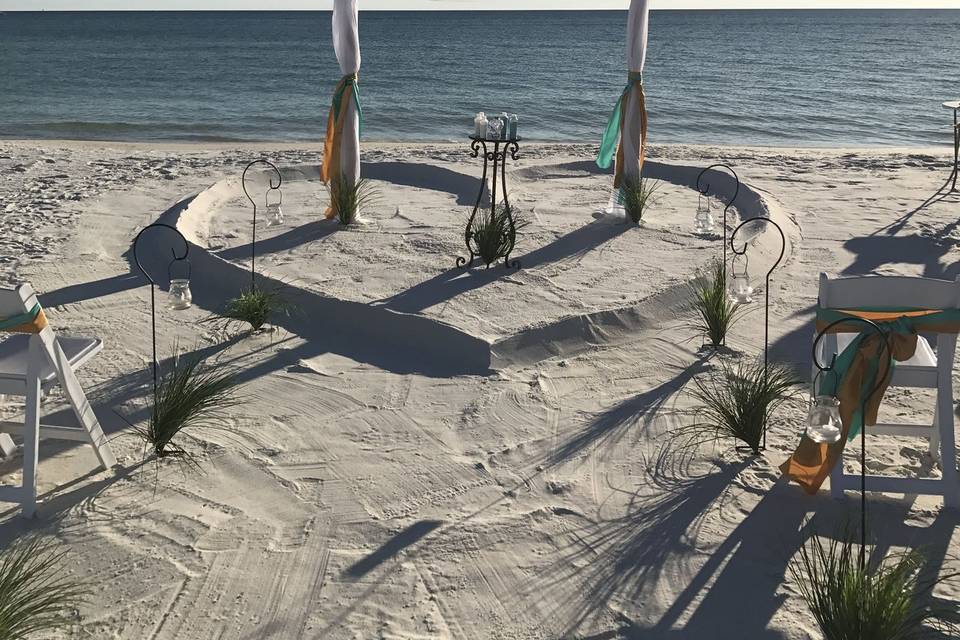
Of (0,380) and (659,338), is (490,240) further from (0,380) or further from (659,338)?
(0,380)

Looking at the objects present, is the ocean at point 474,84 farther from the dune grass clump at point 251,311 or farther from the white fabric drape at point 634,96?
the dune grass clump at point 251,311

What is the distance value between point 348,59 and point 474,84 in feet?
87.6

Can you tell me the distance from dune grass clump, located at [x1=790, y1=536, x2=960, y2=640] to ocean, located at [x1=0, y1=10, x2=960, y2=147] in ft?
58.4

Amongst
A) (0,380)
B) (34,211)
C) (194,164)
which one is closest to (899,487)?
(0,380)

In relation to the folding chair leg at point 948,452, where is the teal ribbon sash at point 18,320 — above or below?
above

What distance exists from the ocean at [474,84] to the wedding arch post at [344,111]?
12.2 meters

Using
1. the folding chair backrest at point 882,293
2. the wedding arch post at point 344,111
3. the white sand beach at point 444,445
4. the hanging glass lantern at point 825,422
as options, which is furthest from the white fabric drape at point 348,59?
the hanging glass lantern at point 825,422

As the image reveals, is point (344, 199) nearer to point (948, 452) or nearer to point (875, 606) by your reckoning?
point (948, 452)

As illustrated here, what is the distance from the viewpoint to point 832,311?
160 inches

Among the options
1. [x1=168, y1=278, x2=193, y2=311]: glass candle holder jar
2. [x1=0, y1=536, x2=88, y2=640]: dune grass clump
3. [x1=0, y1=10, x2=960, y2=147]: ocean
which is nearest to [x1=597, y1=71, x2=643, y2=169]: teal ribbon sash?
[x1=168, y1=278, x2=193, y2=311]: glass candle holder jar

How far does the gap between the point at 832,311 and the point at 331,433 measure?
2.41 metres

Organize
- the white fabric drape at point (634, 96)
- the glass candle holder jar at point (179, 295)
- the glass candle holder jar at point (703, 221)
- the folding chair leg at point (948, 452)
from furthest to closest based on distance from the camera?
the white fabric drape at point (634, 96), the glass candle holder jar at point (703, 221), the glass candle holder jar at point (179, 295), the folding chair leg at point (948, 452)

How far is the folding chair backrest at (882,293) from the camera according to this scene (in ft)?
13.3

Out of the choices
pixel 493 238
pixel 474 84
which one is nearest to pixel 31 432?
pixel 493 238
